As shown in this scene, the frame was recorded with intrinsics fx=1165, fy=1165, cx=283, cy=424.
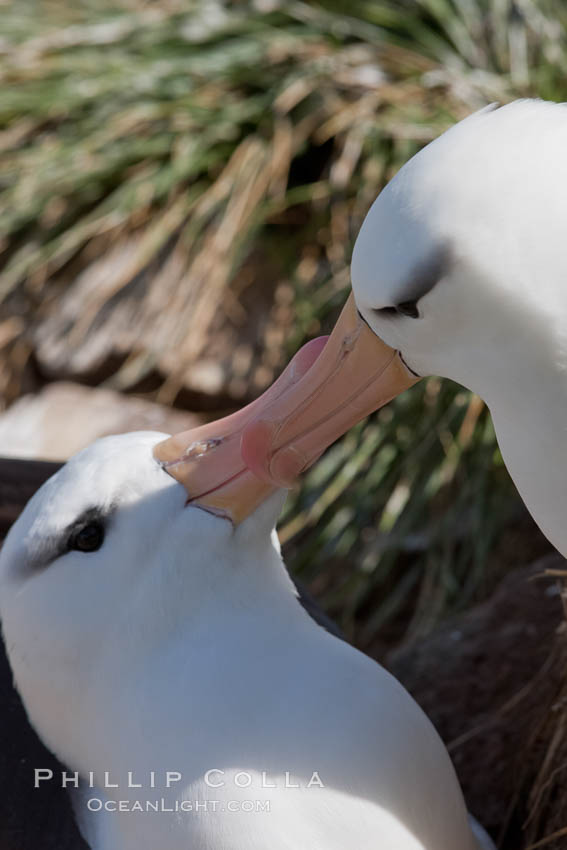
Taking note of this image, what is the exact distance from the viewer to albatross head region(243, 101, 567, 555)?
154cm

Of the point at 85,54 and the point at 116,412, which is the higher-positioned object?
the point at 85,54

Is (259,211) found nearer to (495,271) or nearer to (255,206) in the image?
(255,206)

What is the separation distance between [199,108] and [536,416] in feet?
11.2

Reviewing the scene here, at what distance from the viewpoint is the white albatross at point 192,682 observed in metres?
1.93

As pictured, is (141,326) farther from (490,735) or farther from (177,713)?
(177,713)

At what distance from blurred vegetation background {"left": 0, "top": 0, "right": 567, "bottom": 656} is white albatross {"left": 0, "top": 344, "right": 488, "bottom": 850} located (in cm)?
197

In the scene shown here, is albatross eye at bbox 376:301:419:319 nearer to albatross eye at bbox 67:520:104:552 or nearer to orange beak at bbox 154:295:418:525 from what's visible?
orange beak at bbox 154:295:418:525

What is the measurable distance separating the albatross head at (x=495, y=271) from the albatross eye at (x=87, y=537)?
617mm

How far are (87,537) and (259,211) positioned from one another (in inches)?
111

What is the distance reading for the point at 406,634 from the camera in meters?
4.15

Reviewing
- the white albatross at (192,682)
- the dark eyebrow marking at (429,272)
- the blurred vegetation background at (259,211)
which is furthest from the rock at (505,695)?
the dark eyebrow marking at (429,272)

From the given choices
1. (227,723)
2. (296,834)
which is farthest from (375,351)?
(296,834)

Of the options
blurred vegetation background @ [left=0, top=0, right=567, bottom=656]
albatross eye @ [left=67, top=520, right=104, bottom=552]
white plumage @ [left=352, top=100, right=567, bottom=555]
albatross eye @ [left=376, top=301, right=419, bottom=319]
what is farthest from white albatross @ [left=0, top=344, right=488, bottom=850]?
blurred vegetation background @ [left=0, top=0, right=567, bottom=656]

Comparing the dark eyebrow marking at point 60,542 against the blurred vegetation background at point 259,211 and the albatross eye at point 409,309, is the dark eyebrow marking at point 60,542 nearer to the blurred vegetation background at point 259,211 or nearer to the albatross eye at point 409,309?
the albatross eye at point 409,309
